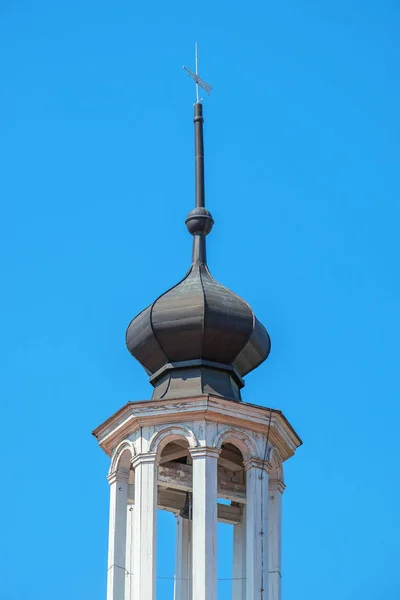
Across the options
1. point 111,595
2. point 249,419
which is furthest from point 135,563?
point 249,419

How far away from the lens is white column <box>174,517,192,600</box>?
45.0 meters

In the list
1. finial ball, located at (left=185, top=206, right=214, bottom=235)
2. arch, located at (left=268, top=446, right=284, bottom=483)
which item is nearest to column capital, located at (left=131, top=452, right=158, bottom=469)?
arch, located at (left=268, top=446, right=284, bottom=483)

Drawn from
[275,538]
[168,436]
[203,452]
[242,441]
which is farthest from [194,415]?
[275,538]

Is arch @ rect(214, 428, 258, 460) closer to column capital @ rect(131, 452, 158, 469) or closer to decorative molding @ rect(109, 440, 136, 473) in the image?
column capital @ rect(131, 452, 158, 469)

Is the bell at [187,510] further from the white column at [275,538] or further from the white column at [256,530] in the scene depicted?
the white column at [275,538]

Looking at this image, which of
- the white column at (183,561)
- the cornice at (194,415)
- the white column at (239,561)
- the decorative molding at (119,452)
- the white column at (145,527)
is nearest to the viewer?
the white column at (145,527)

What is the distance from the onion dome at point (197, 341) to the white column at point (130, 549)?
7.58ft

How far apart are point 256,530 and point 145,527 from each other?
212 centimetres

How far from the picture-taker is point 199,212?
48.0m

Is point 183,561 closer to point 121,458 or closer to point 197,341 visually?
point 121,458

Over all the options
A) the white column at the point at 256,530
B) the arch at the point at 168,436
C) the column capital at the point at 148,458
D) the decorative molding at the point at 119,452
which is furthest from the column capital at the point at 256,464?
the decorative molding at the point at 119,452

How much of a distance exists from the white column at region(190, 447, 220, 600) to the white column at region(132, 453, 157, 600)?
2.47 feet

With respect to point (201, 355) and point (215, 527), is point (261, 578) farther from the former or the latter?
point (201, 355)

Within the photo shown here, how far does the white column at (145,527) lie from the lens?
4294cm
